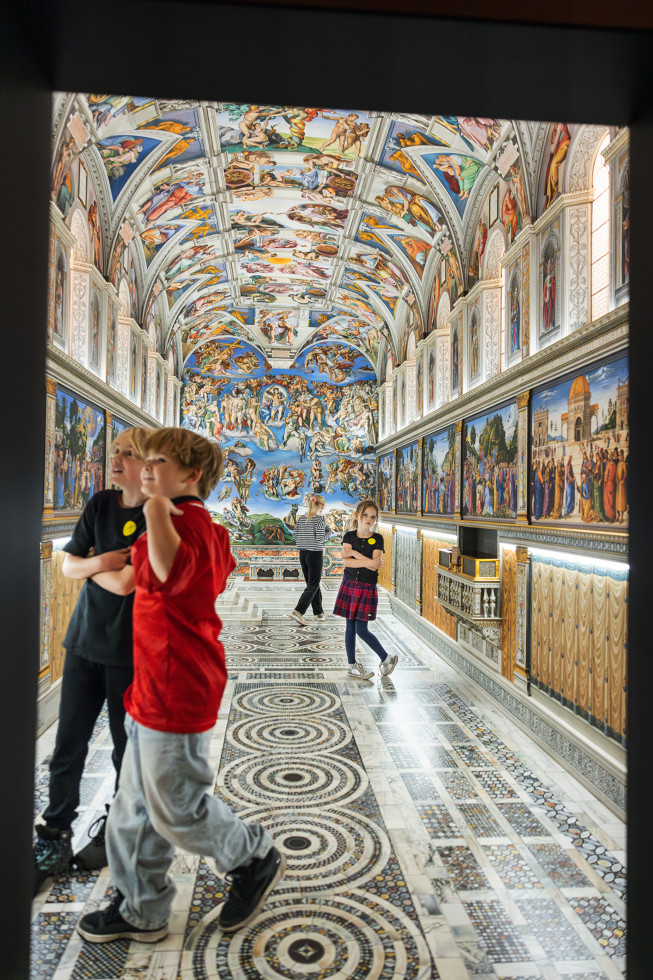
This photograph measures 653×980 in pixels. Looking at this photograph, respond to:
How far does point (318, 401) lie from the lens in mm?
22219

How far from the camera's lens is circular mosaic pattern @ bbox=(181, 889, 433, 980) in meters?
2.92

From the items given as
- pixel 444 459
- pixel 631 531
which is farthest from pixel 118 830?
pixel 444 459

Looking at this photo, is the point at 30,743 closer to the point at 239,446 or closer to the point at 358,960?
the point at 358,960

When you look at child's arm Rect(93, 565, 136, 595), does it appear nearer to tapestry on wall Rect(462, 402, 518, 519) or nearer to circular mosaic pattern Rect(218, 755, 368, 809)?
circular mosaic pattern Rect(218, 755, 368, 809)

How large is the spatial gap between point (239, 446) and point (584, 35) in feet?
68.2

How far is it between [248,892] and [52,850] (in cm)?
133

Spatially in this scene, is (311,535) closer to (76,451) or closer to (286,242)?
(76,451)

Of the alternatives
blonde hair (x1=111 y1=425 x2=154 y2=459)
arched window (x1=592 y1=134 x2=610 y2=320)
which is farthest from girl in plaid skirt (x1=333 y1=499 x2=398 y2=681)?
blonde hair (x1=111 y1=425 x2=154 y2=459)

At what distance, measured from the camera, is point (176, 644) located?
2.73 metres

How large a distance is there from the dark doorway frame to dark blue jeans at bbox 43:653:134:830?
1.79 meters

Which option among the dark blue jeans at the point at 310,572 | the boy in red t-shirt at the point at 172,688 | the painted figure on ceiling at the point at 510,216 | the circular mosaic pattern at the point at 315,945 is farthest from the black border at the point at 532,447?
the dark blue jeans at the point at 310,572

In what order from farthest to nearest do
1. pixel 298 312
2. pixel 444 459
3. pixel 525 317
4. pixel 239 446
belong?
pixel 239 446 → pixel 298 312 → pixel 444 459 → pixel 525 317

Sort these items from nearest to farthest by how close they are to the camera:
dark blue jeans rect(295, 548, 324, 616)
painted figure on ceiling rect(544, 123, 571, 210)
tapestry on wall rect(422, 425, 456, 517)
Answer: painted figure on ceiling rect(544, 123, 571, 210)
tapestry on wall rect(422, 425, 456, 517)
dark blue jeans rect(295, 548, 324, 616)

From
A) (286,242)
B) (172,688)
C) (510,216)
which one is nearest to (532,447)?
(510,216)
